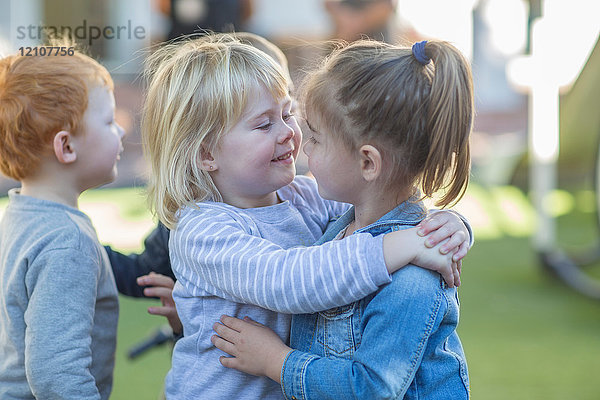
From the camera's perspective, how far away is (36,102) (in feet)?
5.67

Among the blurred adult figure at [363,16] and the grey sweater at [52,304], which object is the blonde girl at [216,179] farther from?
the blurred adult figure at [363,16]

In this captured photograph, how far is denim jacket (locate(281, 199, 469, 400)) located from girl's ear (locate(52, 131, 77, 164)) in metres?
0.72

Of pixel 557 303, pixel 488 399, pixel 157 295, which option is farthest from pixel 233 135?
pixel 557 303

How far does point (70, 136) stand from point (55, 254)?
0.31 meters

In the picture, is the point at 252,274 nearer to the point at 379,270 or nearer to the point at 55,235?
the point at 379,270

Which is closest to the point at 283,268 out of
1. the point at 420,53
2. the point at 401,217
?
the point at 401,217

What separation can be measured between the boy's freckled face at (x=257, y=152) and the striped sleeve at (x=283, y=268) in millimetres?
148

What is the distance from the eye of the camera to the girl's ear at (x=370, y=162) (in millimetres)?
1487

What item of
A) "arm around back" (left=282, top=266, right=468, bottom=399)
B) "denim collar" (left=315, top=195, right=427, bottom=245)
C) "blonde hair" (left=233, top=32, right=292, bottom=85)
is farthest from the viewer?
"blonde hair" (left=233, top=32, right=292, bottom=85)

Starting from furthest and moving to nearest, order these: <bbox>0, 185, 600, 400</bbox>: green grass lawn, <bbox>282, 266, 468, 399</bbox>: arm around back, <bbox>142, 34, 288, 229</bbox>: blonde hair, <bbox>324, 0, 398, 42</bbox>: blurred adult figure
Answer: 1. <bbox>324, 0, 398, 42</bbox>: blurred adult figure
2. <bbox>0, 185, 600, 400</bbox>: green grass lawn
3. <bbox>142, 34, 288, 229</bbox>: blonde hair
4. <bbox>282, 266, 468, 399</bbox>: arm around back

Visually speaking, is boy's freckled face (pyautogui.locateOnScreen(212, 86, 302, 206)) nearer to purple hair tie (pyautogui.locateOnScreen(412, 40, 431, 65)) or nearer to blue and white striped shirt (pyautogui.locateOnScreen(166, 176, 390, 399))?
blue and white striped shirt (pyautogui.locateOnScreen(166, 176, 390, 399))

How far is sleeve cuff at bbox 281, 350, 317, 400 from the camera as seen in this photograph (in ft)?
4.83

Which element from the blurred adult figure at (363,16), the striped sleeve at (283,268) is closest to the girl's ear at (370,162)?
the striped sleeve at (283,268)

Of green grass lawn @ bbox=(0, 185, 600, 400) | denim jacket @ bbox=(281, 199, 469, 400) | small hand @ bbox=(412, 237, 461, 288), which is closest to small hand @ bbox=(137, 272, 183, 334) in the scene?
denim jacket @ bbox=(281, 199, 469, 400)
